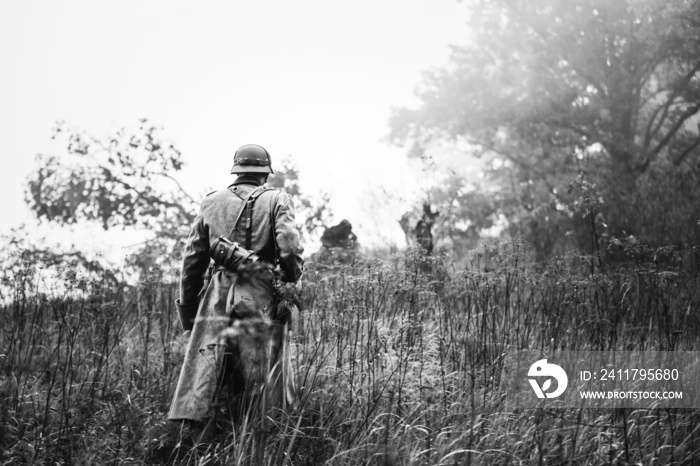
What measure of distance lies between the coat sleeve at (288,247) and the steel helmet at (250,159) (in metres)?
0.47

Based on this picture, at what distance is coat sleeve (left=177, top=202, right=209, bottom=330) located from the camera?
444cm

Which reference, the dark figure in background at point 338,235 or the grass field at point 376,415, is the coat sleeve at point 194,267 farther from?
the dark figure in background at point 338,235

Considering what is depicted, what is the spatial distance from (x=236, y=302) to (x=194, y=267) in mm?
540

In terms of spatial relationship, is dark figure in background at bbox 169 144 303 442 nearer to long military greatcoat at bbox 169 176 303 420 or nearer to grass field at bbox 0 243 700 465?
long military greatcoat at bbox 169 176 303 420

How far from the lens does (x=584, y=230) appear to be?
10.6 metres

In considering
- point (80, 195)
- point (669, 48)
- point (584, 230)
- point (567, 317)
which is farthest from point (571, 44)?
point (80, 195)

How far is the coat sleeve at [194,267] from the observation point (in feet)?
14.6

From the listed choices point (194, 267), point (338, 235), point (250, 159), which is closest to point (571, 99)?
point (338, 235)

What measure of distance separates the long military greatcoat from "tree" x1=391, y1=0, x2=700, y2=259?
319 inches

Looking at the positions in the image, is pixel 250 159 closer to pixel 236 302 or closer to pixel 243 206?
pixel 243 206

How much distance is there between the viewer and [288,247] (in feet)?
13.6

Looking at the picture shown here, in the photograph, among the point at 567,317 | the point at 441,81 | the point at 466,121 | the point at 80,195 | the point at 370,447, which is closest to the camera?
the point at 370,447

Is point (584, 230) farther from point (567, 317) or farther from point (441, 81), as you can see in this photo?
point (441, 81)

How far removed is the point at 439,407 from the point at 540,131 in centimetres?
1047
